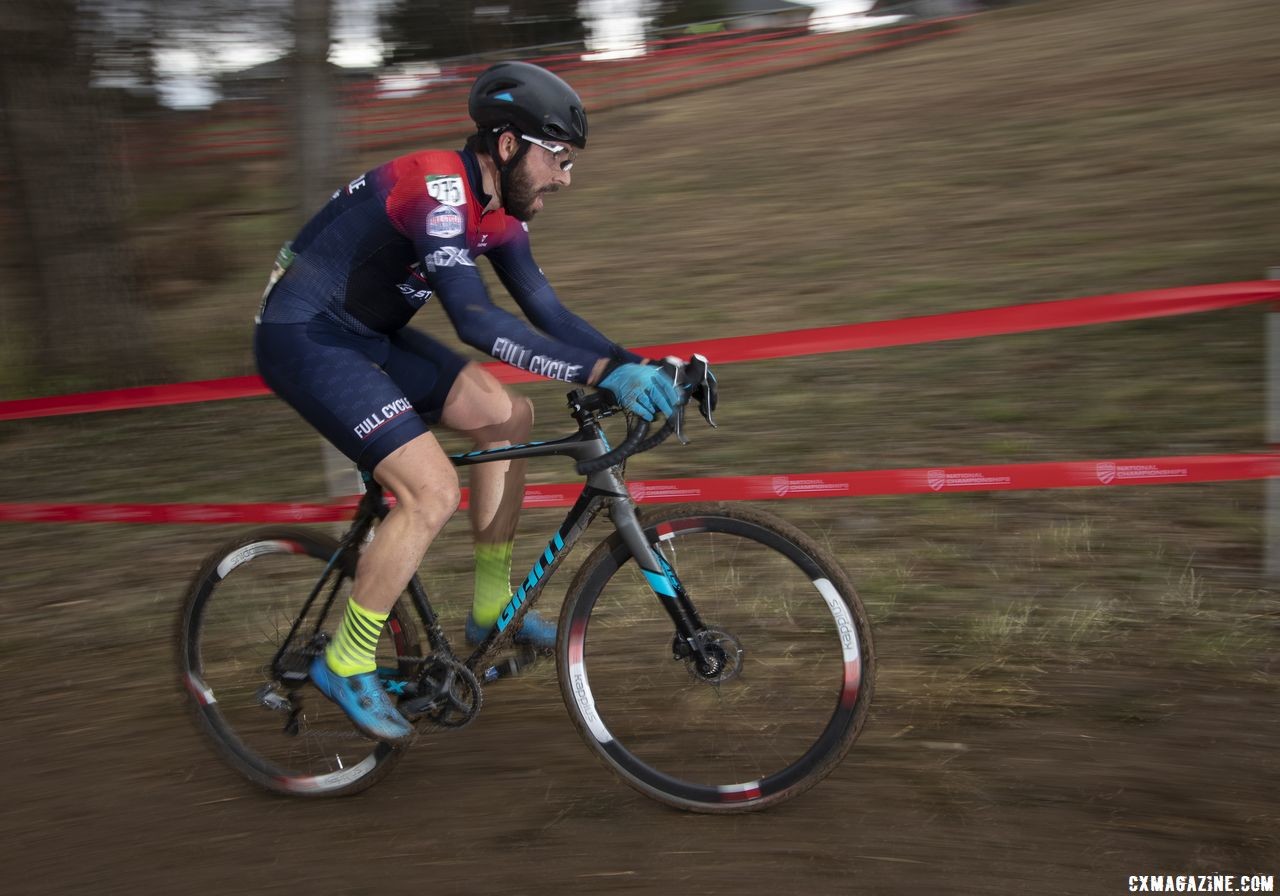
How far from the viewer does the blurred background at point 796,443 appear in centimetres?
332

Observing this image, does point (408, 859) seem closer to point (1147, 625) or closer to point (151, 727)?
point (151, 727)

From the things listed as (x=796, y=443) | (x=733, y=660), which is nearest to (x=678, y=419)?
(x=733, y=660)

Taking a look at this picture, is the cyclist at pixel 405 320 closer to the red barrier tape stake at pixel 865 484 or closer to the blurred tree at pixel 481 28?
the red barrier tape stake at pixel 865 484

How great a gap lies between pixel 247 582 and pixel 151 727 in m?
1.07

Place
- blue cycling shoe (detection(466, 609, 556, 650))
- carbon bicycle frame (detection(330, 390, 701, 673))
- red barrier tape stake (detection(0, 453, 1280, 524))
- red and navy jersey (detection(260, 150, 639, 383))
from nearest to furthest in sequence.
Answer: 1. red and navy jersey (detection(260, 150, 639, 383))
2. carbon bicycle frame (detection(330, 390, 701, 673))
3. blue cycling shoe (detection(466, 609, 556, 650))
4. red barrier tape stake (detection(0, 453, 1280, 524))

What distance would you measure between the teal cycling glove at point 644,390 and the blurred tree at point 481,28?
26.1 meters

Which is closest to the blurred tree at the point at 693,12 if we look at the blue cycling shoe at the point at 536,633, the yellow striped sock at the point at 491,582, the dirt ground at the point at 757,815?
the dirt ground at the point at 757,815

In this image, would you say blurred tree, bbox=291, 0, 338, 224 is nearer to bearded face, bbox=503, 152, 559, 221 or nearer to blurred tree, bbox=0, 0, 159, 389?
bearded face, bbox=503, 152, 559, 221

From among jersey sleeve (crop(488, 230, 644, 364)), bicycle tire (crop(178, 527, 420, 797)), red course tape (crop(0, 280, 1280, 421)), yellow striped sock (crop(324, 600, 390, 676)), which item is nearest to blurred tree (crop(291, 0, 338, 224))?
red course tape (crop(0, 280, 1280, 421))

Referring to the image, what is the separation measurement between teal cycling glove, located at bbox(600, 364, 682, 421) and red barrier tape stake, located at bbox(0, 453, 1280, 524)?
172 centimetres

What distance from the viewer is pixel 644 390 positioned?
299cm

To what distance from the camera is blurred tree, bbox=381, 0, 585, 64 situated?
2773cm

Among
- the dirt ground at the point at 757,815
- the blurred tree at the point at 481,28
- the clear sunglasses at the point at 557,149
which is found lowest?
the dirt ground at the point at 757,815

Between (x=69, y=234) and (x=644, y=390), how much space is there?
7420mm
